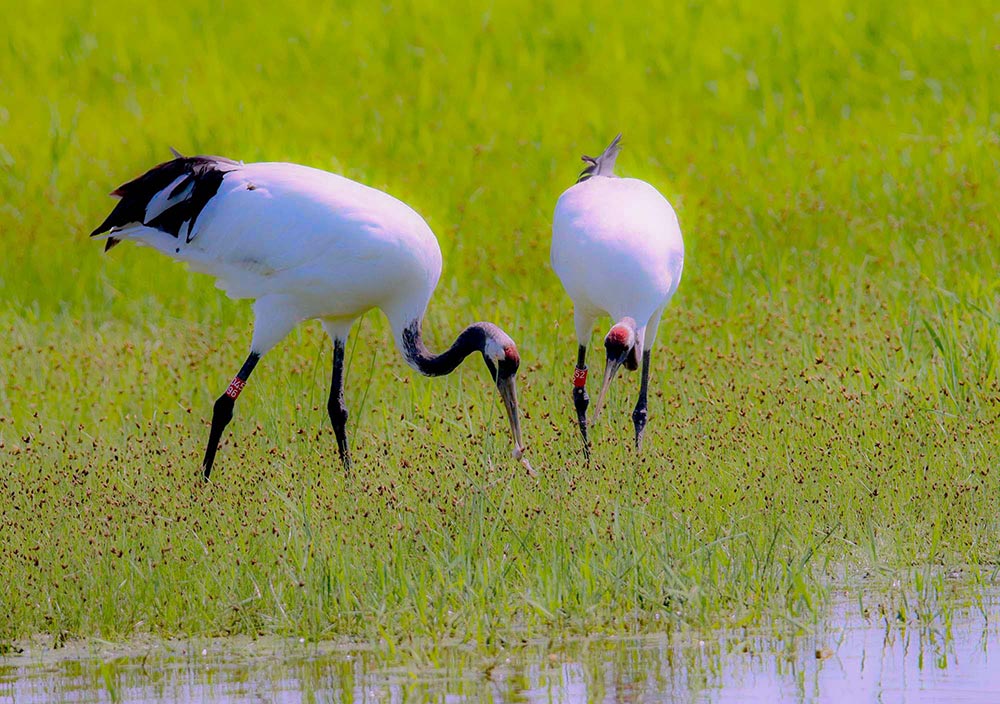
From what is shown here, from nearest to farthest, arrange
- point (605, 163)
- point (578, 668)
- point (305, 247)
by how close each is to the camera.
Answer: point (578, 668) → point (305, 247) → point (605, 163)

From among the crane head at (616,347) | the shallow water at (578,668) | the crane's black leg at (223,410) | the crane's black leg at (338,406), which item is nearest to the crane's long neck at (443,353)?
the crane's black leg at (338,406)

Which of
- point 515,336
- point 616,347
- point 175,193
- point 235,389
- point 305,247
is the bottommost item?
point 235,389

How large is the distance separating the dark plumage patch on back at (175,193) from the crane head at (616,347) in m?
1.87

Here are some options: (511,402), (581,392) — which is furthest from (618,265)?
(511,402)

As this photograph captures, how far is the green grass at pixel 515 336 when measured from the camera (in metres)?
5.05

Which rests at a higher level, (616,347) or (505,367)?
(616,347)

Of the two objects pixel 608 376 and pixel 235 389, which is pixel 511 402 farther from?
pixel 235 389

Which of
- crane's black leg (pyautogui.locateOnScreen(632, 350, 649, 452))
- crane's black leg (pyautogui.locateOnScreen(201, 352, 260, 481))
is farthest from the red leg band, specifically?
crane's black leg (pyautogui.locateOnScreen(632, 350, 649, 452))

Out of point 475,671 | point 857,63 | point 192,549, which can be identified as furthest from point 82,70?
point 475,671

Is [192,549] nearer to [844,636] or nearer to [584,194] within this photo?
[844,636]

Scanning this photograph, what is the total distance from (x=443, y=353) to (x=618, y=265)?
86 cm

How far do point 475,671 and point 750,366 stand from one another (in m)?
3.47

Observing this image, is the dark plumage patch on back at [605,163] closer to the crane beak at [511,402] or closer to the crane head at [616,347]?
the crane head at [616,347]

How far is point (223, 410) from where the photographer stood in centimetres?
722
